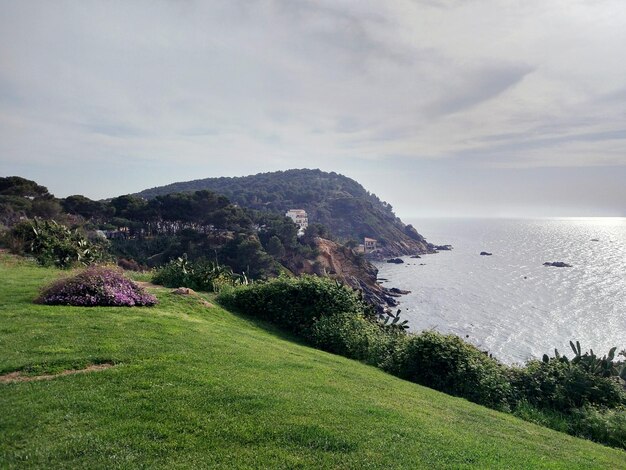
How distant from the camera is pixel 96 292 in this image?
12.9m

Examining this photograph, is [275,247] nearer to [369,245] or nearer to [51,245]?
[51,245]

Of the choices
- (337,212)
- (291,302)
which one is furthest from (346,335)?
(337,212)

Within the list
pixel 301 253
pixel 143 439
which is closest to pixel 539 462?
pixel 143 439

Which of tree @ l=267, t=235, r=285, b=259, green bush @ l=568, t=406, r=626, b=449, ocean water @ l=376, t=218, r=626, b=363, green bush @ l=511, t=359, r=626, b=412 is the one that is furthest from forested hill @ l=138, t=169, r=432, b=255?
green bush @ l=568, t=406, r=626, b=449

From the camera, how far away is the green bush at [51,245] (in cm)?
2030

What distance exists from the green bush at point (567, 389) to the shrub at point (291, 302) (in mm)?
6979

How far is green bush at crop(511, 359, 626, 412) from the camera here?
12.3 meters

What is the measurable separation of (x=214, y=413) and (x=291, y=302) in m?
10.9

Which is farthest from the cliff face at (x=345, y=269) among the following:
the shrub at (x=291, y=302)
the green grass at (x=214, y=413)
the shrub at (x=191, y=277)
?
the green grass at (x=214, y=413)

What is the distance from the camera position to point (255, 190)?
558 feet

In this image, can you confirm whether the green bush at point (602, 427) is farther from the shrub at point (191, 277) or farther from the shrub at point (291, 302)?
the shrub at point (191, 277)

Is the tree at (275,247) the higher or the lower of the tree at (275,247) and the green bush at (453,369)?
the higher

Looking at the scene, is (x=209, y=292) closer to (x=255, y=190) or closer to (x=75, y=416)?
(x=75, y=416)

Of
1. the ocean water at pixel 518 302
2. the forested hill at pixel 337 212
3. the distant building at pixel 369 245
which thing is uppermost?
the forested hill at pixel 337 212
